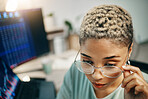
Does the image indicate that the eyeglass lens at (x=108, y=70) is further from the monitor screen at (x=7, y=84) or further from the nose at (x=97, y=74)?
the monitor screen at (x=7, y=84)

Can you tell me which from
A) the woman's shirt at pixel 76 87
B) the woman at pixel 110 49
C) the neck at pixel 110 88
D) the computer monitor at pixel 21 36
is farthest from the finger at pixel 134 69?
the computer monitor at pixel 21 36

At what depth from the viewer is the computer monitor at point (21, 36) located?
2.96 feet

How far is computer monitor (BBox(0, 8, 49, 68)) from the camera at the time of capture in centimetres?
90

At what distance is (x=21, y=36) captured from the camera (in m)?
1.03

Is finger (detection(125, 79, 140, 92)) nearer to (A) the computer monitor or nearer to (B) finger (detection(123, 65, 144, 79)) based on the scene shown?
(B) finger (detection(123, 65, 144, 79))

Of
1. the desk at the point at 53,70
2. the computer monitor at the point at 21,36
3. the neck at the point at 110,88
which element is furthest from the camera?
the desk at the point at 53,70

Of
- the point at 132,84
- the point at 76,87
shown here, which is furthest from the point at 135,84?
the point at 76,87

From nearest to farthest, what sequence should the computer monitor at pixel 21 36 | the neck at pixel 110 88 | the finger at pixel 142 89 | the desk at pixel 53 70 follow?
the finger at pixel 142 89, the neck at pixel 110 88, the computer monitor at pixel 21 36, the desk at pixel 53 70

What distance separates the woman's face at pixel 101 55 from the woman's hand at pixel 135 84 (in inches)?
1.8

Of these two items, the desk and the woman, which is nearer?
the woman

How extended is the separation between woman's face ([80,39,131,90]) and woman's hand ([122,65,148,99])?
5 centimetres

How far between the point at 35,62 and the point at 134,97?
115 centimetres

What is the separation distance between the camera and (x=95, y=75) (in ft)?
1.60

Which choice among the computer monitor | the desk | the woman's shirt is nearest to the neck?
the woman's shirt
